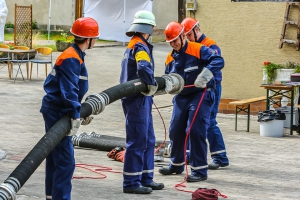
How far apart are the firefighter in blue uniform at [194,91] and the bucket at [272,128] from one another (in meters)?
4.25

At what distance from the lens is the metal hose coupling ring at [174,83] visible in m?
9.02

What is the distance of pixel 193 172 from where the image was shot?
9.54 metres

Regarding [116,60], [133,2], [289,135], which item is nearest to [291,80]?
[289,135]

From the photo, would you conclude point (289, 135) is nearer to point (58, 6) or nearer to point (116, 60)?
point (116, 60)

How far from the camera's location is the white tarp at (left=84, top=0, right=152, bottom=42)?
2991 cm

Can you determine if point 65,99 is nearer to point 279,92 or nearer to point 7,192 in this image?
point 7,192

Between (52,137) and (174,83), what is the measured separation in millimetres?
2606

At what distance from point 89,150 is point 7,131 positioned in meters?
2.03

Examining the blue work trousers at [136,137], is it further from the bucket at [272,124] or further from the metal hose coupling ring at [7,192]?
the bucket at [272,124]

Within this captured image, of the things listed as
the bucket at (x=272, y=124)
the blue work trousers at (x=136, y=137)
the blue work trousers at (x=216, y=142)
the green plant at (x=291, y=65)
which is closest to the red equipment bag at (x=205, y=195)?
the blue work trousers at (x=136, y=137)

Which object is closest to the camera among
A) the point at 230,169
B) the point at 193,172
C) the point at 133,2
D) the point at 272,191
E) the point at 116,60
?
the point at 272,191

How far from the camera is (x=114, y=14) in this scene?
30.2 metres

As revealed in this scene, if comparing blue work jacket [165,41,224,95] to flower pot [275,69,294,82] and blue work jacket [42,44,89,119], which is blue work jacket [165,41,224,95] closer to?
blue work jacket [42,44,89,119]

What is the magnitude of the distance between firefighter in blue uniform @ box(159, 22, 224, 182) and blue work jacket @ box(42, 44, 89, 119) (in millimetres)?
2199
